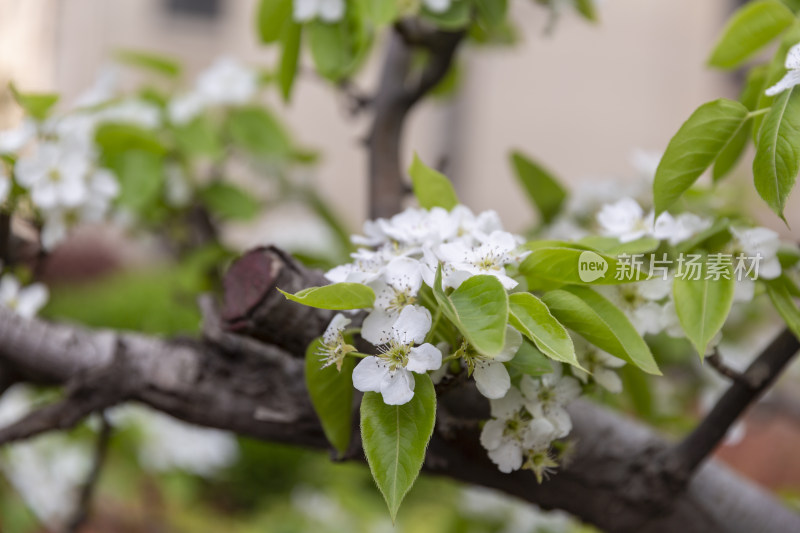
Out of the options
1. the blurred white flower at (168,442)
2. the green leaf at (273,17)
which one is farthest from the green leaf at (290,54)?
the blurred white flower at (168,442)

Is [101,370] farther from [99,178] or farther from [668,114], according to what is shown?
[668,114]

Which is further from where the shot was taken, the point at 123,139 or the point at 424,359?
the point at 123,139

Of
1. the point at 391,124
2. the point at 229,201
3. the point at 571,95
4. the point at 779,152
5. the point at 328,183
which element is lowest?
Result: the point at 328,183

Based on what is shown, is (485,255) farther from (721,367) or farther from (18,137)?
(18,137)

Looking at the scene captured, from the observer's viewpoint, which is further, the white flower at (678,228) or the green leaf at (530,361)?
the white flower at (678,228)

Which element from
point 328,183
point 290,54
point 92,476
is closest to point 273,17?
point 290,54

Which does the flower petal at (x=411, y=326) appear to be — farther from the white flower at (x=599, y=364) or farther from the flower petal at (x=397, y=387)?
the white flower at (x=599, y=364)

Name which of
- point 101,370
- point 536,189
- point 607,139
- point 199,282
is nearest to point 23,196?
point 101,370
